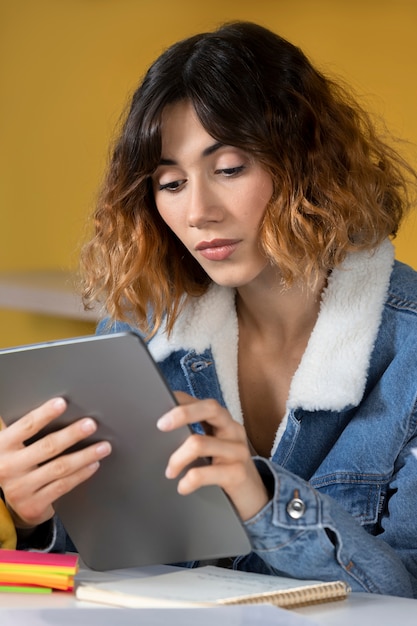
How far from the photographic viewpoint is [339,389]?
1.31 meters

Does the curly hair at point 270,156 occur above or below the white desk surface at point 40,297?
above

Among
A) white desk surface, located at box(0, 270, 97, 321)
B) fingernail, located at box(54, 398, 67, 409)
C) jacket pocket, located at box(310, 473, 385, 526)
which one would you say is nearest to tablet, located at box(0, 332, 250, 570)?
fingernail, located at box(54, 398, 67, 409)

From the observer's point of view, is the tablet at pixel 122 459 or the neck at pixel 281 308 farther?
the neck at pixel 281 308

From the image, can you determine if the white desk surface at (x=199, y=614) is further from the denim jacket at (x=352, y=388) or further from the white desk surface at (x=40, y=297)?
the white desk surface at (x=40, y=297)

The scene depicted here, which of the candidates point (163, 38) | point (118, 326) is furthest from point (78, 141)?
point (118, 326)

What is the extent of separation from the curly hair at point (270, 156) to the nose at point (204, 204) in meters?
0.07

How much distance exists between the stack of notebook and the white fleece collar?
48cm

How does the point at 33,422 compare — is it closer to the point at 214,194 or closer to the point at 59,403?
the point at 59,403

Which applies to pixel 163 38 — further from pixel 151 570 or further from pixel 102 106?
pixel 151 570

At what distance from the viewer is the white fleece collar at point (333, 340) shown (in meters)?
1.33

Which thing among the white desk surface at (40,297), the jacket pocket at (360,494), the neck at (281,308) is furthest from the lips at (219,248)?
the white desk surface at (40,297)

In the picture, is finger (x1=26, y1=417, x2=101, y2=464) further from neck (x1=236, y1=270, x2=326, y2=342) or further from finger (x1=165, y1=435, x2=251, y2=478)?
neck (x1=236, y1=270, x2=326, y2=342)

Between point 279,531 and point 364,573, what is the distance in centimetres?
11

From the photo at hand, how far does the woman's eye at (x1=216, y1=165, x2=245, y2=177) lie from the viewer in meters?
1.33
